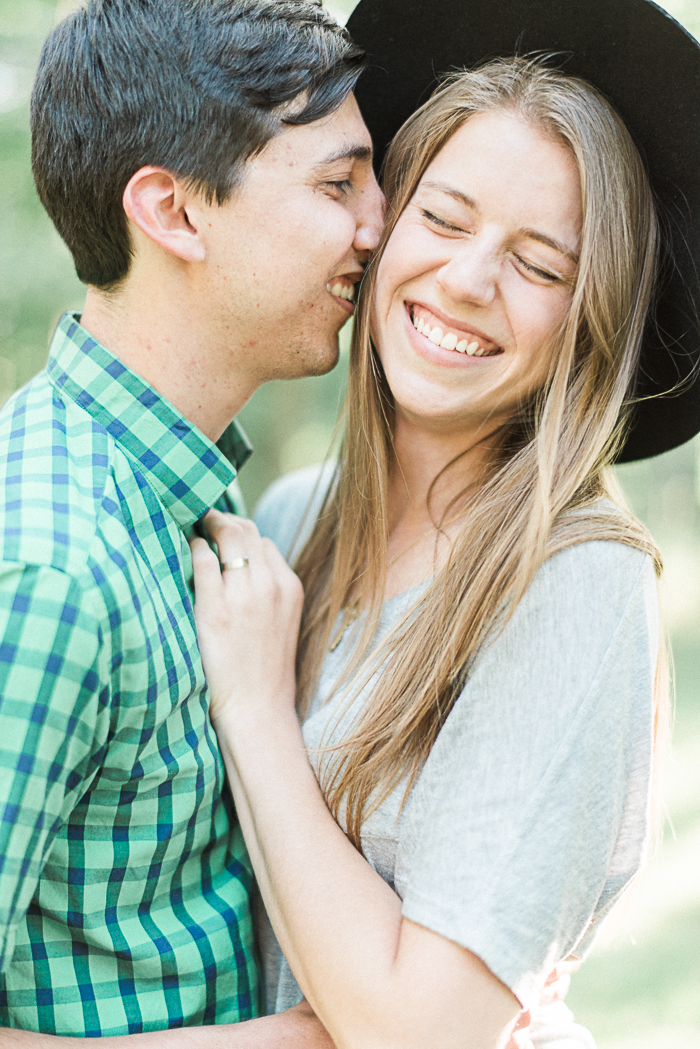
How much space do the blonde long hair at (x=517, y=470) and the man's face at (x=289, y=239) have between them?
10 cm

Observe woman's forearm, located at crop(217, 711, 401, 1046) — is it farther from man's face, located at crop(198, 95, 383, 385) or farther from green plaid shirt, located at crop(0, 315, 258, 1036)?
man's face, located at crop(198, 95, 383, 385)

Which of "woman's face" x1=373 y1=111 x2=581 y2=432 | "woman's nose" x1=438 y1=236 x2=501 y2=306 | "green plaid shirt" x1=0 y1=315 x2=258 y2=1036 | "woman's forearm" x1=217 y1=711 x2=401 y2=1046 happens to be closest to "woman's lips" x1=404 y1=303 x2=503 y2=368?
"woman's face" x1=373 y1=111 x2=581 y2=432

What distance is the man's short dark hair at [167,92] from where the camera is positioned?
1.77 m

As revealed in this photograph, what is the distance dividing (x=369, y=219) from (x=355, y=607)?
835 mm

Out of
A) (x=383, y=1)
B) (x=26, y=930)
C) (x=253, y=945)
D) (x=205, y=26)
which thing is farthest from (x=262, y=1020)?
(x=383, y=1)

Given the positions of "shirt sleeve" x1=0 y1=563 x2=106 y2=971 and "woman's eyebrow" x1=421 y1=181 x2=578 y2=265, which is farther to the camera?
"woman's eyebrow" x1=421 y1=181 x2=578 y2=265

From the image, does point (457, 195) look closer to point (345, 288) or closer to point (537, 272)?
point (537, 272)

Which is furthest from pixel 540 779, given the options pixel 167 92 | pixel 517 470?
pixel 167 92

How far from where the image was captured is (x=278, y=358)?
6.49 ft

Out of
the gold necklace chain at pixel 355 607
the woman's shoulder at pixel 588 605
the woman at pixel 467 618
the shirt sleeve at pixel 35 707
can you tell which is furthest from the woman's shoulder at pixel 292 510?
the shirt sleeve at pixel 35 707

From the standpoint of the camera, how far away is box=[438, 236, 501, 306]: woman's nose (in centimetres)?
174

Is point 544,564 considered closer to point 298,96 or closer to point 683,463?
point 298,96

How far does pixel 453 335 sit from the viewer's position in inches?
71.2

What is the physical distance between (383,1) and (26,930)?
1948mm
